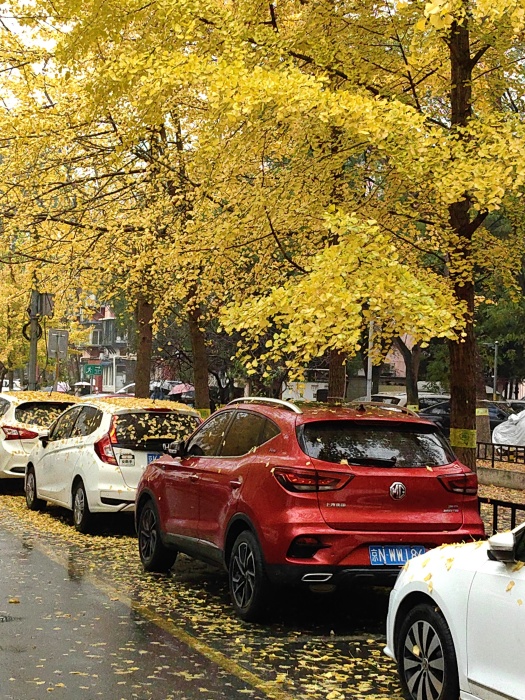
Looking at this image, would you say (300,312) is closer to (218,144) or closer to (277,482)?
(277,482)

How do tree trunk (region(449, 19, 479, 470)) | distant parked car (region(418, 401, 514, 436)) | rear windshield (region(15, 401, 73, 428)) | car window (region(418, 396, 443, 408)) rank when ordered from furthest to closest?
1. car window (region(418, 396, 443, 408))
2. distant parked car (region(418, 401, 514, 436))
3. rear windshield (region(15, 401, 73, 428))
4. tree trunk (region(449, 19, 479, 470))

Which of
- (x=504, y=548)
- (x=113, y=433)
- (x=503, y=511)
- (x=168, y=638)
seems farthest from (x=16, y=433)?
(x=504, y=548)

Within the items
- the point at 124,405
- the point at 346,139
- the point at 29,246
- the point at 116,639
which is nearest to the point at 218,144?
the point at 346,139

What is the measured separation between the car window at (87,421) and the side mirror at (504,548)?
8.51m

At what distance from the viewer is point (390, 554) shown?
24.8ft

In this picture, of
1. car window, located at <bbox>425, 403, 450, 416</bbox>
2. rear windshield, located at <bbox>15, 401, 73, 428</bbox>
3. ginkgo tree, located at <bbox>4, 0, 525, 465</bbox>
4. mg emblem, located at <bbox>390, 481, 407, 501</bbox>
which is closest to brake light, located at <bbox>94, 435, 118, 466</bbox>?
ginkgo tree, located at <bbox>4, 0, 525, 465</bbox>

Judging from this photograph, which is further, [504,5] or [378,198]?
[378,198]

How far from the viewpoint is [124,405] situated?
13.1 meters

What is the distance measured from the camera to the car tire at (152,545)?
10.0m

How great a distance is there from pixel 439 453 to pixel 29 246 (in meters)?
13.1

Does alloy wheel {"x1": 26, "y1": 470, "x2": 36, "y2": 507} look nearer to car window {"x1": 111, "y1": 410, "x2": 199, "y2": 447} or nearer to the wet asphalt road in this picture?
car window {"x1": 111, "y1": 410, "x2": 199, "y2": 447}

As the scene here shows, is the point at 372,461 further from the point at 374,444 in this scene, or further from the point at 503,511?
the point at 503,511

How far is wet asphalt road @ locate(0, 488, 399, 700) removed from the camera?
6.19 metres

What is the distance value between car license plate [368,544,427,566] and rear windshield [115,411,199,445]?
5.39 meters
